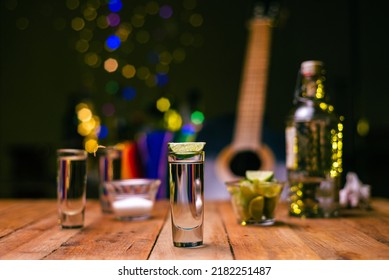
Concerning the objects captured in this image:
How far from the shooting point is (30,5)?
13.6ft

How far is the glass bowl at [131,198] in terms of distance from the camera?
114 cm

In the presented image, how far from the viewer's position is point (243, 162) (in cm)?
222

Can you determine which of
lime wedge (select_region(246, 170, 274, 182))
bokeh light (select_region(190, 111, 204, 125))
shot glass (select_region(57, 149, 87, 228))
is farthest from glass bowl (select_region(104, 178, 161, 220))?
bokeh light (select_region(190, 111, 204, 125))

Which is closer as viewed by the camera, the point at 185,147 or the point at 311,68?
the point at 185,147

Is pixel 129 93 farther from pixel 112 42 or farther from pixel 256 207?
pixel 256 207

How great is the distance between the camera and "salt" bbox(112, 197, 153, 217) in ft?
3.72

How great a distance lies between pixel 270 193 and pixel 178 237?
28 centimetres

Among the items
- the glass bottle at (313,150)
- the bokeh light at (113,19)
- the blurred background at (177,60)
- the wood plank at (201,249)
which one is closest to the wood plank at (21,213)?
the wood plank at (201,249)

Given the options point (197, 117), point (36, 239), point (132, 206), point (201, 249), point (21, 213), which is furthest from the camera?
point (197, 117)

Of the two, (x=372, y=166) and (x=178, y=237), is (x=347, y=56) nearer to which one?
(x=372, y=166)

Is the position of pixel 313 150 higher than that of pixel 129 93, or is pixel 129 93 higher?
pixel 129 93

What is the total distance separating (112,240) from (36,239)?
0.45 ft

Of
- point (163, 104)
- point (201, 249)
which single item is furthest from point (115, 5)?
point (201, 249)

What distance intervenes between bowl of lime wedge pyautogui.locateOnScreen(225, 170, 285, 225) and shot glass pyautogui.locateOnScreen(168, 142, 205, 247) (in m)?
0.22
